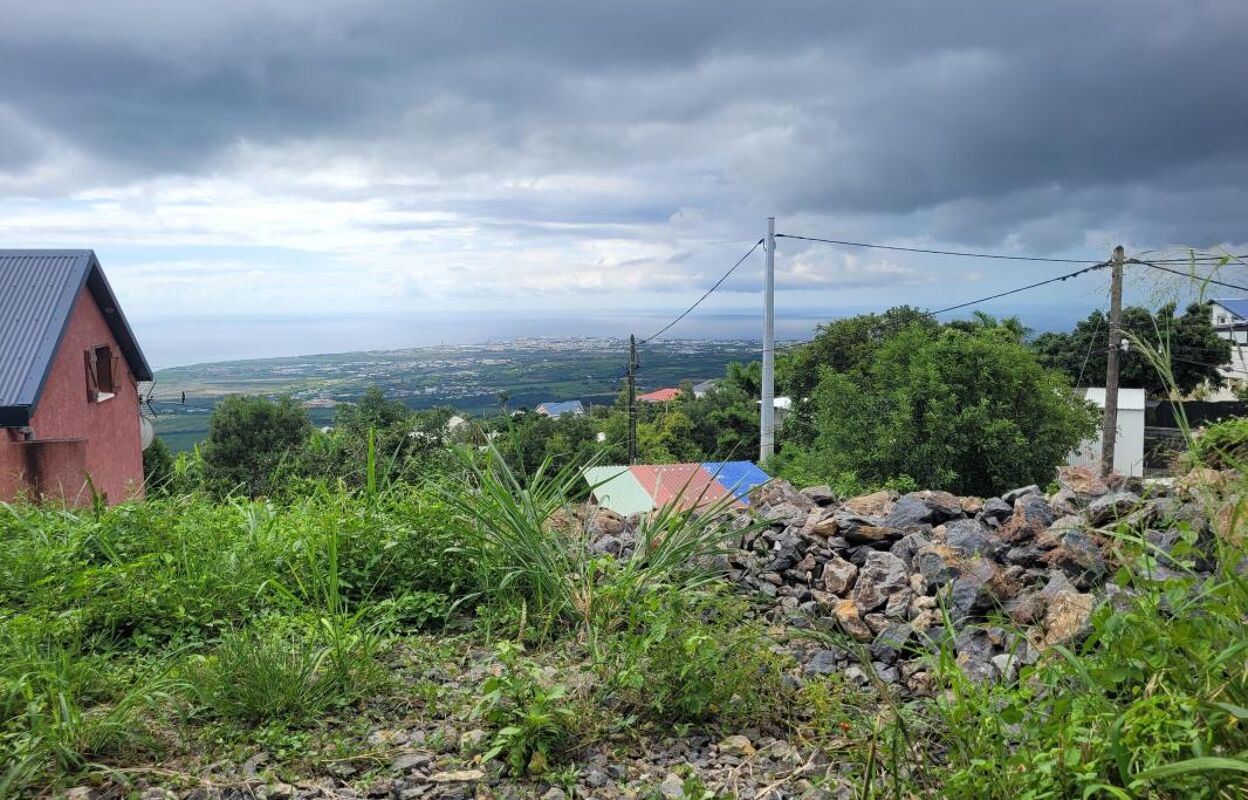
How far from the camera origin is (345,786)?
2.16 metres

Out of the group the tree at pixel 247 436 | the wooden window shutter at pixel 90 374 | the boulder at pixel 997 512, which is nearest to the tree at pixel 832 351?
the tree at pixel 247 436

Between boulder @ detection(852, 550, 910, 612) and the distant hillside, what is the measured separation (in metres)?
19.5

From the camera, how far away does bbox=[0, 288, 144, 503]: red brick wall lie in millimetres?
10930

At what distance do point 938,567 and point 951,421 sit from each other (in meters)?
10.9

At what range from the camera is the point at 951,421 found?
44.7 ft

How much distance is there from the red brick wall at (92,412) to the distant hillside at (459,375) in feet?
36.0

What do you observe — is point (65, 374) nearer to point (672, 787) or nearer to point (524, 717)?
point (524, 717)

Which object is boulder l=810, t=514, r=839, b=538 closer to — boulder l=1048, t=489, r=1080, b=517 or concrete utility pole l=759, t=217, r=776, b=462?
boulder l=1048, t=489, r=1080, b=517

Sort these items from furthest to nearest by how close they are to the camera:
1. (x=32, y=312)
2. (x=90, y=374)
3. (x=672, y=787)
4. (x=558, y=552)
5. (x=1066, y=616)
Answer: (x=90, y=374) < (x=32, y=312) < (x=558, y=552) < (x=1066, y=616) < (x=672, y=787)

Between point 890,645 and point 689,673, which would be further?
point 890,645

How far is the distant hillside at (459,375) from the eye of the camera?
30344mm

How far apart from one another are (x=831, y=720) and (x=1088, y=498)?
2.92m

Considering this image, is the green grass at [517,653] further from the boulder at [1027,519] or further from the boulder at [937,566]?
the boulder at [1027,519]

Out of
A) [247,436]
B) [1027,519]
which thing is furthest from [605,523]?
[247,436]
